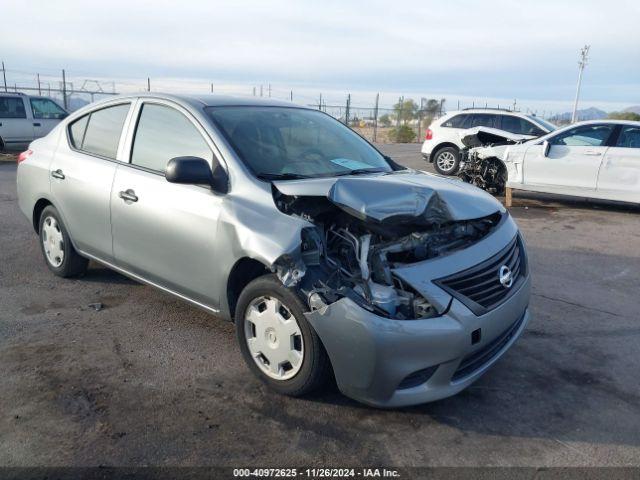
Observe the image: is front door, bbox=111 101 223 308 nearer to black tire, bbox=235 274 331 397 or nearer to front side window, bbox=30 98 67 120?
black tire, bbox=235 274 331 397

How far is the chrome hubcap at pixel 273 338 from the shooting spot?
3.28m

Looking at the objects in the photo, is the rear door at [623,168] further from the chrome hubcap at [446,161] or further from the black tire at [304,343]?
the black tire at [304,343]

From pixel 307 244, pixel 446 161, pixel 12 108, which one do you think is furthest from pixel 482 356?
pixel 12 108

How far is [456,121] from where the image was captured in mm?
14398

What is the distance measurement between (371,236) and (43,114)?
16.1 metres

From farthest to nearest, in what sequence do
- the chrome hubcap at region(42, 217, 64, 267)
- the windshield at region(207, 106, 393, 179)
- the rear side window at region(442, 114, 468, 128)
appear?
1. the rear side window at region(442, 114, 468, 128)
2. the chrome hubcap at region(42, 217, 64, 267)
3. the windshield at region(207, 106, 393, 179)

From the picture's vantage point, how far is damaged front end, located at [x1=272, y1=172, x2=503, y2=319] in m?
3.04

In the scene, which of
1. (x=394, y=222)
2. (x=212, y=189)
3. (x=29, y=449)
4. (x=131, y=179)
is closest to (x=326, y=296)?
(x=394, y=222)

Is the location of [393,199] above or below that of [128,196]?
above

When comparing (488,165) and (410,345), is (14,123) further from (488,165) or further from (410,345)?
(410,345)

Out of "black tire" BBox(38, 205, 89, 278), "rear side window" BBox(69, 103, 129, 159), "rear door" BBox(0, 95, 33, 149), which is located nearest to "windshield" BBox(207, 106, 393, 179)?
"rear side window" BBox(69, 103, 129, 159)

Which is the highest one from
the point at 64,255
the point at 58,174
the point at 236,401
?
the point at 58,174

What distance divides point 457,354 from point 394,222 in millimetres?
829

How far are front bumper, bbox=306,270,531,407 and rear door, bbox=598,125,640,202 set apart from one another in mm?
7531
